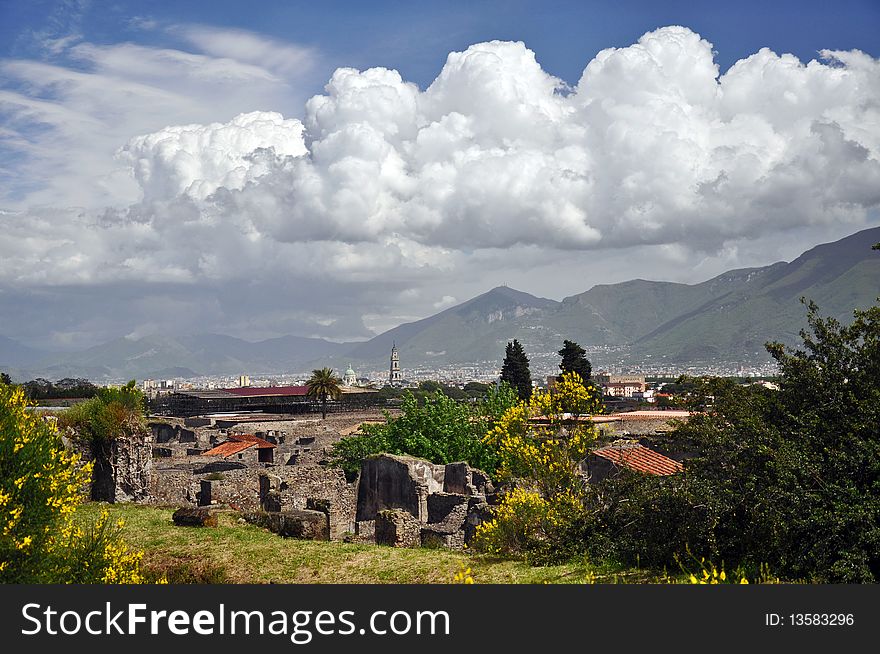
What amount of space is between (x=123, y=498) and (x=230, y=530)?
902 centimetres

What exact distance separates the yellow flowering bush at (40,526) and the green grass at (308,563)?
3.92 m

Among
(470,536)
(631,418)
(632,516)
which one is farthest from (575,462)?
(631,418)

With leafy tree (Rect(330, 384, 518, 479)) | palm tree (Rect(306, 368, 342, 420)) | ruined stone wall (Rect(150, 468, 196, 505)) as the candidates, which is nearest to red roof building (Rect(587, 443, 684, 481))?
leafy tree (Rect(330, 384, 518, 479))

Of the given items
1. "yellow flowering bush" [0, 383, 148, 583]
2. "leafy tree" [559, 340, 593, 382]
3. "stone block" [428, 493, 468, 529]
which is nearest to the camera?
"yellow flowering bush" [0, 383, 148, 583]

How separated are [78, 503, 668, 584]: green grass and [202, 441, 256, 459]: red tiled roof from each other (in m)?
22.2

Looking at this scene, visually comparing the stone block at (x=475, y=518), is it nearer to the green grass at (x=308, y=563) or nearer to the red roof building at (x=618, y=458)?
the green grass at (x=308, y=563)

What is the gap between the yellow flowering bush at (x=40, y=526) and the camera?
423 inches

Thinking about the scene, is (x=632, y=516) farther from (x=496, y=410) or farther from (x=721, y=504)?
(x=496, y=410)

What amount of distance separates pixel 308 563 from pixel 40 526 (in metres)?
6.12

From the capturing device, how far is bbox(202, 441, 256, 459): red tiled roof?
135ft

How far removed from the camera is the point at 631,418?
5572cm

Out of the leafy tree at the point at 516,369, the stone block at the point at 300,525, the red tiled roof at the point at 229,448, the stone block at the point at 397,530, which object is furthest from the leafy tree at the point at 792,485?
the leafy tree at the point at 516,369

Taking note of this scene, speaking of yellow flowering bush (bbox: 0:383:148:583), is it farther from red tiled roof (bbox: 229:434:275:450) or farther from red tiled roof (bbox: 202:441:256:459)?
red tiled roof (bbox: 229:434:275:450)

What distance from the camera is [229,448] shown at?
4309 cm
